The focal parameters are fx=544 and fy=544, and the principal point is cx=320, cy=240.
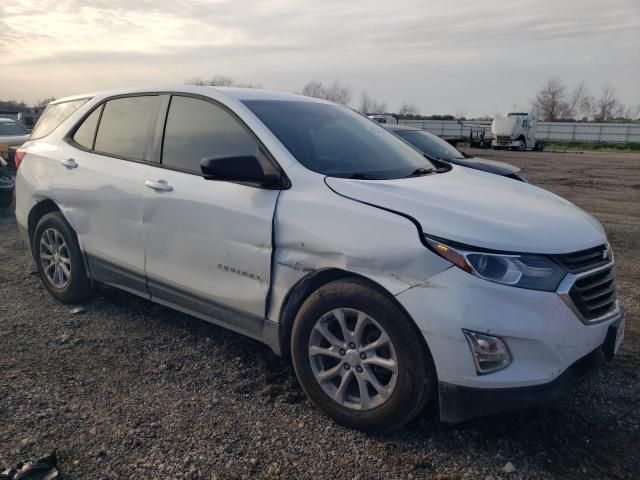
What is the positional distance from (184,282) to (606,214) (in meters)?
8.86

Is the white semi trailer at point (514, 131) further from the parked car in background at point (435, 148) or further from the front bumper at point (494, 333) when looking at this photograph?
the front bumper at point (494, 333)

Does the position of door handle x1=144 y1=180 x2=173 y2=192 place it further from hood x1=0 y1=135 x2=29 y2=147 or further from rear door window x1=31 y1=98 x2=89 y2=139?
hood x1=0 y1=135 x2=29 y2=147

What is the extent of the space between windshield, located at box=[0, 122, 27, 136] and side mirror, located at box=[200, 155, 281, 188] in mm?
11169

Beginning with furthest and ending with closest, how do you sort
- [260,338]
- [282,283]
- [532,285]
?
[260,338], [282,283], [532,285]

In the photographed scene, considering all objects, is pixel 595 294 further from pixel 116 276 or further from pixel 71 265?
pixel 71 265

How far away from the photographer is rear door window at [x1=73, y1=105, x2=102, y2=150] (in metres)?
4.32

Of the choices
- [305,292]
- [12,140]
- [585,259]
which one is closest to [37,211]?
[305,292]

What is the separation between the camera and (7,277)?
17.6 ft

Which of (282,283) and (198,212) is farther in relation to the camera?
(198,212)

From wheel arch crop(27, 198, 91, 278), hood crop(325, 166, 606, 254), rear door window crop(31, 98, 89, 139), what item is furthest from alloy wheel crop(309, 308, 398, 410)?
rear door window crop(31, 98, 89, 139)

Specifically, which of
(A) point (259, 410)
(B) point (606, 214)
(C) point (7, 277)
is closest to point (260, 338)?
(A) point (259, 410)

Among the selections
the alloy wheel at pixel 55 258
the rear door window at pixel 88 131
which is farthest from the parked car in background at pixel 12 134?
the rear door window at pixel 88 131

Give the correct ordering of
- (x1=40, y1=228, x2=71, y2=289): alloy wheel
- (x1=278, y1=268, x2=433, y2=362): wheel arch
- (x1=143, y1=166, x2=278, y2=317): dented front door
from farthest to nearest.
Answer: (x1=40, y1=228, x2=71, y2=289): alloy wheel → (x1=143, y1=166, x2=278, y2=317): dented front door → (x1=278, y1=268, x2=433, y2=362): wheel arch

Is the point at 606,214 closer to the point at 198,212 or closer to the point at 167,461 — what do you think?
the point at 198,212
